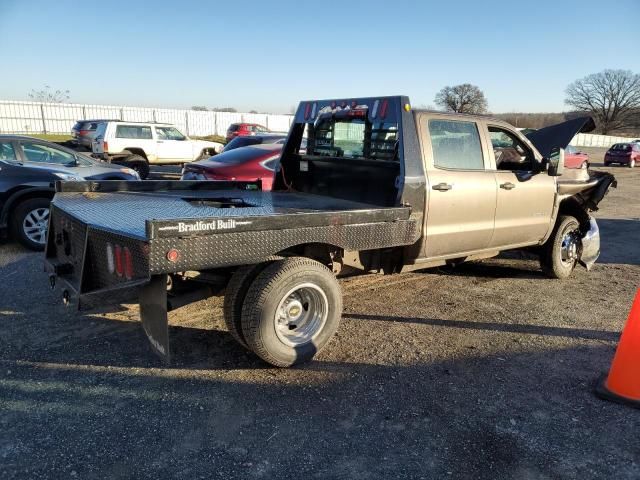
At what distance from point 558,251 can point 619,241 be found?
3.75 meters

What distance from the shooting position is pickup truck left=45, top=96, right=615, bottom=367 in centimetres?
335

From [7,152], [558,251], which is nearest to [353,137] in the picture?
[558,251]

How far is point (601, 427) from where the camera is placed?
3260mm

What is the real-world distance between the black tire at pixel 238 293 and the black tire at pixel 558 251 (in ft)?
13.9

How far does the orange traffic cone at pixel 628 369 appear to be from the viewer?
353cm

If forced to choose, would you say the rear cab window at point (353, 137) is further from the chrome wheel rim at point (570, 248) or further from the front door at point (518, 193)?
the chrome wheel rim at point (570, 248)

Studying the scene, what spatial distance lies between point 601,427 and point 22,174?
7.53 meters

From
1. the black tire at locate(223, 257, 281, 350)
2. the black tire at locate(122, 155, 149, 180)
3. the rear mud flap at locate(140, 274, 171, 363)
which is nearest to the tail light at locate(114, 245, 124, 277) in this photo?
the rear mud flap at locate(140, 274, 171, 363)

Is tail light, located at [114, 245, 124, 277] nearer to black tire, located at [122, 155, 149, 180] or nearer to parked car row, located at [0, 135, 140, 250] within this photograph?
parked car row, located at [0, 135, 140, 250]

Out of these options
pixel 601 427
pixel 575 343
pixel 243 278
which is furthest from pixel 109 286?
pixel 575 343

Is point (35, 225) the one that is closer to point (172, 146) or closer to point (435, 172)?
point (435, 172)

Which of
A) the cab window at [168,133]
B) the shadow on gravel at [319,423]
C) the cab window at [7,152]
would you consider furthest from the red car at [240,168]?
the cab window at [168,133]

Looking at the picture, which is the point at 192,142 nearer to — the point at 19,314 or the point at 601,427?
the point at 19,314

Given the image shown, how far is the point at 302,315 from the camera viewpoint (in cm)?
406
